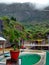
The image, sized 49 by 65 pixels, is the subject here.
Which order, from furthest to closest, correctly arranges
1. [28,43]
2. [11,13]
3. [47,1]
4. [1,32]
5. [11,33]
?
[28,43] < [1,32] < [11,33] < [11,13] < [47,1]

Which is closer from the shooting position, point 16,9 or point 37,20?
point 16,9

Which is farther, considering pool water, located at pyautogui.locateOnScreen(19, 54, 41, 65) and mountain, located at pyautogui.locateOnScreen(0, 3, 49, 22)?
pool water, located at pyautogui.locateOnScreen(19, 54, 41, 65)

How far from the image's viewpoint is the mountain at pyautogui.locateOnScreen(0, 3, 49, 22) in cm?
267

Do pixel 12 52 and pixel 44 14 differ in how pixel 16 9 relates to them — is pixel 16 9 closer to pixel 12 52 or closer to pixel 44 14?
pixel 44 14

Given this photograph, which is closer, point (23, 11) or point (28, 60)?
point (23, 11)

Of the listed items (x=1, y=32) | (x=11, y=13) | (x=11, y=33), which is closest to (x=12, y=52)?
(x=11, y=13)

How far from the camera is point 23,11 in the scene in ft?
9.13

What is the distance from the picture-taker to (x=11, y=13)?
114 inches

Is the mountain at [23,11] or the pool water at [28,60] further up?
the mountain at [23,11]

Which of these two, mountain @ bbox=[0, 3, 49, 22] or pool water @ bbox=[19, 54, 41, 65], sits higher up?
mountain @ bbox=[0, 3, 49, 22]

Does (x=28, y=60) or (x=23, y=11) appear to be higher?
(x=23, y=11)

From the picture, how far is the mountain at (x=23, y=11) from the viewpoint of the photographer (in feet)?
8.77

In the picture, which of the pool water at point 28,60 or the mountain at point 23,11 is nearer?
the mountain at point 23,11

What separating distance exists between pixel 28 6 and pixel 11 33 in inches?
155
